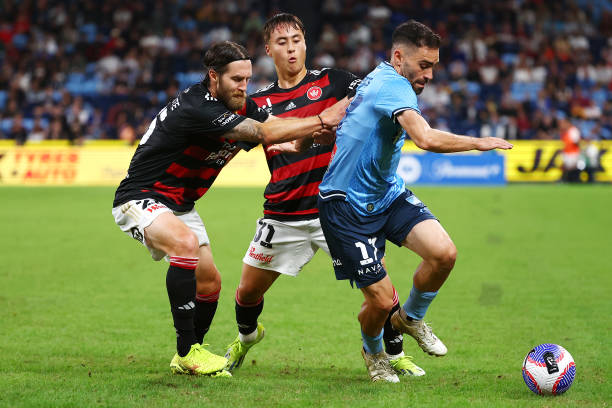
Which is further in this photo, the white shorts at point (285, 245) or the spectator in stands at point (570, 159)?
the spectator in stands at point (570, 159)

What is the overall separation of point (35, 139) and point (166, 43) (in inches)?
267

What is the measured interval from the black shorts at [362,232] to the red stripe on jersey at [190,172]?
3.20ft

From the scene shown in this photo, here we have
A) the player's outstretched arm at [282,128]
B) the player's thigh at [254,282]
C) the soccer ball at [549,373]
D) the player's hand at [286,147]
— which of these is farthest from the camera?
the player's thigh at [254,282]

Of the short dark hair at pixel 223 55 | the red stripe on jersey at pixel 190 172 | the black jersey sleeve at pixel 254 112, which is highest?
the short dark hair at pixel 223 55

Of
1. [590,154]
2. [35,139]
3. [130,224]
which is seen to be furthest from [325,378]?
[35,139]

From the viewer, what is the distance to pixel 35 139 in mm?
25094

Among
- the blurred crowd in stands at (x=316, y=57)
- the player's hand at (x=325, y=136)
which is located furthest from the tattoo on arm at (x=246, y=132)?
the blurred crowd in stands at (x=316, y=57)

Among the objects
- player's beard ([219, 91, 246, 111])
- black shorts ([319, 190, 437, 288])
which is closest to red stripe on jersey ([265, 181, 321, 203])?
black shorts ([319, 190, 437, 288])

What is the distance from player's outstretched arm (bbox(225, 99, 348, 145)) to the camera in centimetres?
565

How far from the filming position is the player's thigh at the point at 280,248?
246 inches

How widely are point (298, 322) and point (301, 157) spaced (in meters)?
2.04

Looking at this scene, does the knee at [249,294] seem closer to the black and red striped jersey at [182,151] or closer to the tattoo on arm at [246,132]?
the black and red striped jersey at [182,151]

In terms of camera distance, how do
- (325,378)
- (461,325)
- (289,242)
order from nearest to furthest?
(325,378), (289,242), (461,325)

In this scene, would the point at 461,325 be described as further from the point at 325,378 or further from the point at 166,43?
the point at 166,43
